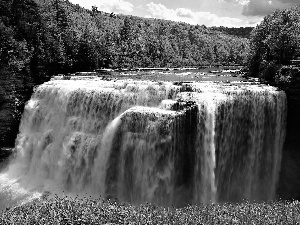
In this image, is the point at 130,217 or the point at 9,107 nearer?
the point at 130,217

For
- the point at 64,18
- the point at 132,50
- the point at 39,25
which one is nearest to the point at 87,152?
the point at 39,25

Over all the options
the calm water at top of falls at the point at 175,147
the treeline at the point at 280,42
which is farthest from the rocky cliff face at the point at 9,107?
the treeline at the point at 280,42

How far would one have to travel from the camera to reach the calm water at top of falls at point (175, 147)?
18438mm

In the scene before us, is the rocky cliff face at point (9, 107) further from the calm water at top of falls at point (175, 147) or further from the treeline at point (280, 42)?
the treeline at point (280, 42)

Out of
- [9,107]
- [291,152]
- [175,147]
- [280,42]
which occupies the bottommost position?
[291,152]

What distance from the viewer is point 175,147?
18391 millimetres

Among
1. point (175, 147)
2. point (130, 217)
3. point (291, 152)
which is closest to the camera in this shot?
point (130, 217)

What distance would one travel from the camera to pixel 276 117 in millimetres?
19422

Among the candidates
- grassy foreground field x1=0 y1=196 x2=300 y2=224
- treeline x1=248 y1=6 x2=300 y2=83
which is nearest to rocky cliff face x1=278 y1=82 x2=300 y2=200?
treeline x1=248 y1=6 x2=300 y2=83

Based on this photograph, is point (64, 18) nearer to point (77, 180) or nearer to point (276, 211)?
point (77, 180)

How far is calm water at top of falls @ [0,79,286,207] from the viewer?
18.4m

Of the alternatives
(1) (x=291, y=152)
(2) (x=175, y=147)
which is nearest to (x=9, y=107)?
(2) (x=175, y=147)

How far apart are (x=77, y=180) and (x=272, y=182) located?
12.2 m

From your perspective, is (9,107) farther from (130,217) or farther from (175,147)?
(130,217)
